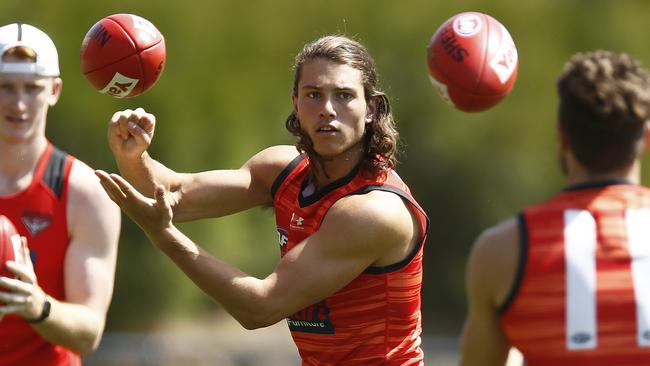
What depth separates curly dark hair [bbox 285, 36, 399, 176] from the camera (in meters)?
5.61

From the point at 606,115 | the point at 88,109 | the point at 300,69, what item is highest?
the point at 88,109

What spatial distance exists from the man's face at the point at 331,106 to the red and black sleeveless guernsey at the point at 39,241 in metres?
1.30

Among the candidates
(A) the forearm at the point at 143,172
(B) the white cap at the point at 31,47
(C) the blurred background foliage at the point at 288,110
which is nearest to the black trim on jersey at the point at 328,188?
(A) the forearm at the point at 143,172

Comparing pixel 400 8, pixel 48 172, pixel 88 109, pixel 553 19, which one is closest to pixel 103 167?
pixel 88 109

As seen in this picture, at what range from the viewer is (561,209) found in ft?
13.0

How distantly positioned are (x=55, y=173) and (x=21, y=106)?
0.37m

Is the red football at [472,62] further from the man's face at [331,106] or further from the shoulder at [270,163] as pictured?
the shoulder at [270,163]

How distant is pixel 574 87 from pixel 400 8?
1535 centimetres

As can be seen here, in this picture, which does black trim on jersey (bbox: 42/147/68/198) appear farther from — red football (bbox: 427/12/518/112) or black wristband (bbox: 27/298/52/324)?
red football (bbox: 427/12/518/112)

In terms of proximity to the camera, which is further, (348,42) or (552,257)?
(348,42)

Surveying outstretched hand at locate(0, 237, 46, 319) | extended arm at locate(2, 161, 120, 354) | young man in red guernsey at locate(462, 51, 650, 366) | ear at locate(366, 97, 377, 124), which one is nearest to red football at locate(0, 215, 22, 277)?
outstretched hand at locate(0, 237, 46, 319)

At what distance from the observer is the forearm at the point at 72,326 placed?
5457mm

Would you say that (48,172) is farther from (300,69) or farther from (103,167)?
(103,167)

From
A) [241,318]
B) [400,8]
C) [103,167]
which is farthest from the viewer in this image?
[400,8]
